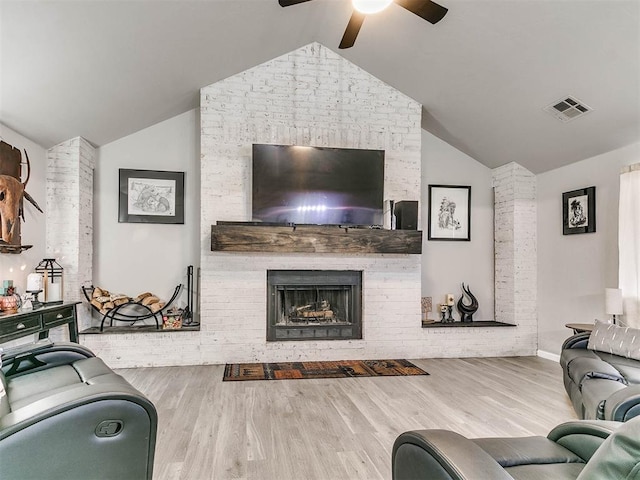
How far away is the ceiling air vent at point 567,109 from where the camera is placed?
13.1 feet

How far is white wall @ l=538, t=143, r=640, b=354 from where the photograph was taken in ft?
14.3

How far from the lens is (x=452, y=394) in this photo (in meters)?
3.74

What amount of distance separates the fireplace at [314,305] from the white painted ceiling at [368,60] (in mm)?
2319

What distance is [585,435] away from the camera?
4.97 feet

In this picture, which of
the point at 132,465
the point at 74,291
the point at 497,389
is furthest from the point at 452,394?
the point at 74,291

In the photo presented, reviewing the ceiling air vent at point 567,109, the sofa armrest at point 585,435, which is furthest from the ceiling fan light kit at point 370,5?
the sofa armrest at point 585,435

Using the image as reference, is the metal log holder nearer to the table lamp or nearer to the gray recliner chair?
the gray recliner chair

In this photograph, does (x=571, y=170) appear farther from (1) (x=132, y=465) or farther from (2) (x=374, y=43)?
(1) (x=132, y=465)

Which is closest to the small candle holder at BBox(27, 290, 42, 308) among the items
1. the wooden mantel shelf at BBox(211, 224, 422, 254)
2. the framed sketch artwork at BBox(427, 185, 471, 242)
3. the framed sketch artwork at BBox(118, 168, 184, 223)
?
the framed sketch artwork at BBox(118, 168, 184, 223)

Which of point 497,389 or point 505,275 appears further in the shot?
point 505,275

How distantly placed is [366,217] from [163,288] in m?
2.61

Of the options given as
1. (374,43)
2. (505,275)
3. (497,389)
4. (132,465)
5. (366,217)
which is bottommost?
(497,389)

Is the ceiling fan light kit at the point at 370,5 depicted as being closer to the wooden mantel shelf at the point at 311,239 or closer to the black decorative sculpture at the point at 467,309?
the wooden mantel shelf at the point at 311,239

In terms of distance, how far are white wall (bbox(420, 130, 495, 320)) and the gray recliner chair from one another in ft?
13.8
